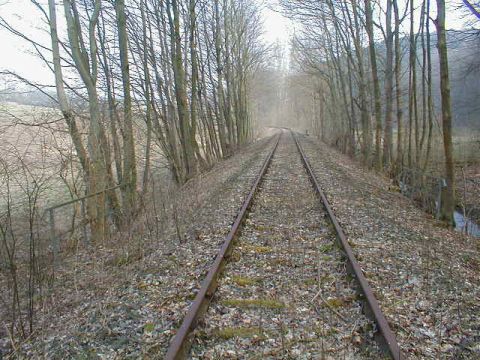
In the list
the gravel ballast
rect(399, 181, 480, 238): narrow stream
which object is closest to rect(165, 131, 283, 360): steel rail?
the gravel ballast

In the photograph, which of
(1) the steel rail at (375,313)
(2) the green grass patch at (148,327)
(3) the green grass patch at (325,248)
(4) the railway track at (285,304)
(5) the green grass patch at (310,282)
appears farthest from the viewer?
(3) the green grass patch at (325,248)

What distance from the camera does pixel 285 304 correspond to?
4188mm

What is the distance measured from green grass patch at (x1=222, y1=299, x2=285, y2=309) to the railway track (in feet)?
0.04

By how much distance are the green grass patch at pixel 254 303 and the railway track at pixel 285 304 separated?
0.04 feet

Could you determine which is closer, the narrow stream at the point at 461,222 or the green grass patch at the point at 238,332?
the green grass patch at the point at 238,332

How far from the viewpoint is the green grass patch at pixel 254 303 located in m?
4.16

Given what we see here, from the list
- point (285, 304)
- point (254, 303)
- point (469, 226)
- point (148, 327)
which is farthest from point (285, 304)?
point (469, 226)

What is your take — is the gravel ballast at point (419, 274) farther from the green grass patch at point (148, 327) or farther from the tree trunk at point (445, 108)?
the green grass patch at point (148, 327)

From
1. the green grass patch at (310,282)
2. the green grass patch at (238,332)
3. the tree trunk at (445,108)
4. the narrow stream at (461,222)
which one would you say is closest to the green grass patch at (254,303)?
the green grass patch at (238,332)

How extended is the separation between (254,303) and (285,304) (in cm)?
34

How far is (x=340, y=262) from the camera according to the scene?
17.2 feet

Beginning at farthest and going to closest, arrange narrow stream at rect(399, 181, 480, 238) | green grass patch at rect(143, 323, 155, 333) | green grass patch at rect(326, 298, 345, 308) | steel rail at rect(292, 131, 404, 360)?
1. narrow stream at rect(399, 181, 480, 238)
2. green grass patch at rect(326, 298, 345, 308)
3. green grass patch at rect(143, 323, 155, 333)
4. steel rail at rect(292, 131, 404, 360)

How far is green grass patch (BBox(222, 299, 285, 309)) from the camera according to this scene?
13.7 feet

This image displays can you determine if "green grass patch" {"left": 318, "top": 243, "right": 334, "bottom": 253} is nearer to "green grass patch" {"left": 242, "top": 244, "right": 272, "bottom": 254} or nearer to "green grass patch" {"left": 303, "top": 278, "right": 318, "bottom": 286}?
"green grass patch" {"left": 242, "top": 244, "right": 272, "bottom": 254}
